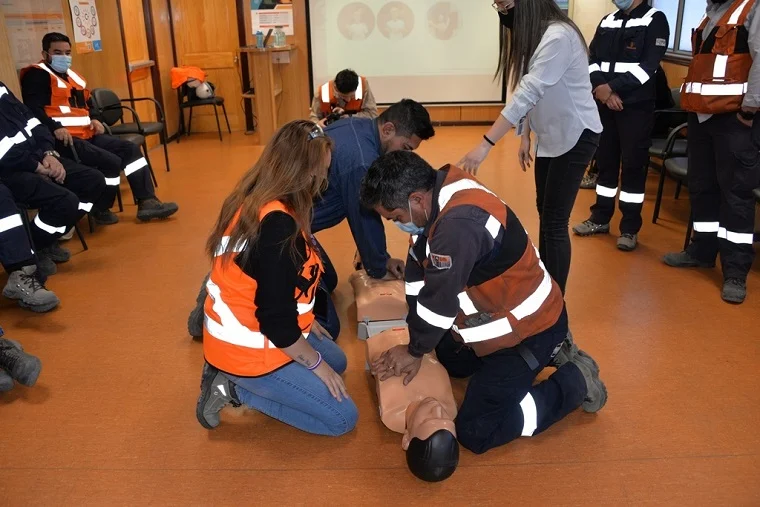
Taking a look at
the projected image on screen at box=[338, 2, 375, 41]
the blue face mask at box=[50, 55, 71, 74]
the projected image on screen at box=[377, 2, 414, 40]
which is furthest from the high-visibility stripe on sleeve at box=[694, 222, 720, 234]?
the projected image on screen at box=[338, 2, 375, 41]

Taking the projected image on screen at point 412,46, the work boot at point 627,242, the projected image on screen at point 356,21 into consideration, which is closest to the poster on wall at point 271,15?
the projected image on screen at point 412,46

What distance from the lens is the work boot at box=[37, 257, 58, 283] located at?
3.66m

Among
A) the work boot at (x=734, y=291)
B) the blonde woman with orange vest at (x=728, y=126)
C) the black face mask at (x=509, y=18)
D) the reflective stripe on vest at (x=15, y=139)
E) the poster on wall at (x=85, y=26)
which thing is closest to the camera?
the black face mask at (x=509, y=18)

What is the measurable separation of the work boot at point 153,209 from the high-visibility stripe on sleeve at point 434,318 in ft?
10.5

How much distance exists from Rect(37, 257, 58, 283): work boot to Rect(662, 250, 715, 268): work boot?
11.8ft

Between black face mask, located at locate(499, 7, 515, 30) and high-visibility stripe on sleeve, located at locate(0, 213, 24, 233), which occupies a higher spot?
black face mask, located at locate(499, 7, 515, 30)

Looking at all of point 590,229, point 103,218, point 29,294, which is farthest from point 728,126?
point 103,218

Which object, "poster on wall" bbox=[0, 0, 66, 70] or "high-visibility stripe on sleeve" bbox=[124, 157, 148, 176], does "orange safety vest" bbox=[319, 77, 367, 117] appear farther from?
"poster on wall" bbox=[0, 0, 66, 70]

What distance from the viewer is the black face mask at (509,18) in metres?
2.71

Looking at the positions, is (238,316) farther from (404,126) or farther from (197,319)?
(404,126)

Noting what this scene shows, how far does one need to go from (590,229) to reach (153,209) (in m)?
3.08

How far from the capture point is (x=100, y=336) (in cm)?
305

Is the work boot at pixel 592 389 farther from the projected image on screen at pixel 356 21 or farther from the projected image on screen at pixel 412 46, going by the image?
the projected image on screen at pixel 356 21

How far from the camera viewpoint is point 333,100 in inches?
209
